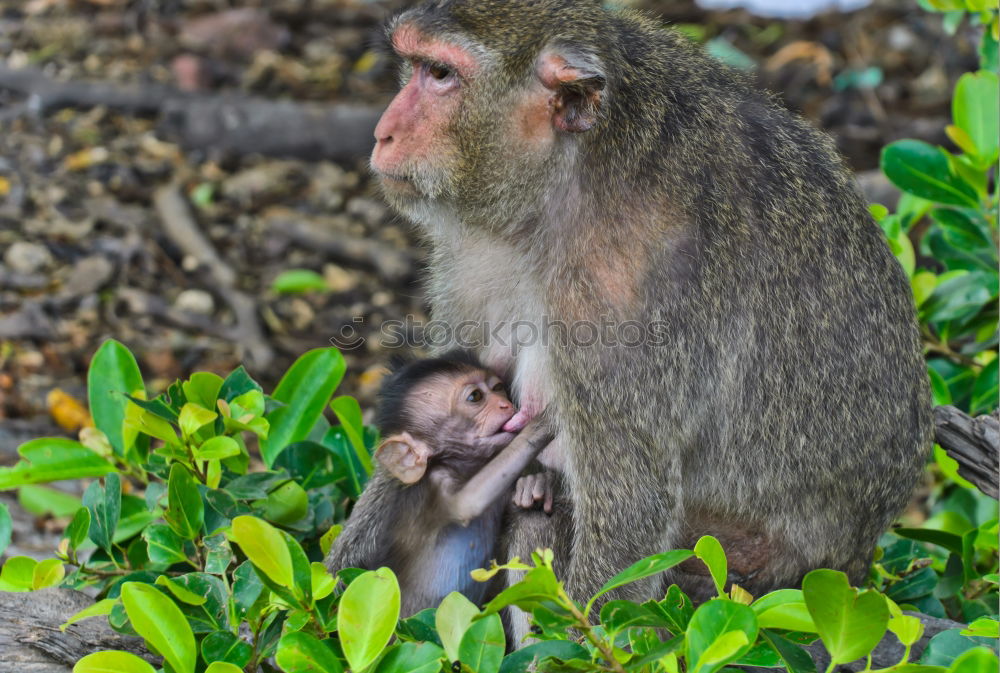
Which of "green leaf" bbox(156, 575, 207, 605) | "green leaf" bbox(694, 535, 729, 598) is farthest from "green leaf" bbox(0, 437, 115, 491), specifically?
"green leaf" bbox(694, 535, 729, 598)

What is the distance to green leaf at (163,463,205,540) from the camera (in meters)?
3.27

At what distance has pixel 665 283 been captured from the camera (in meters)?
3.38

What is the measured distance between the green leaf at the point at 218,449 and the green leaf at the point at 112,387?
0.45 meters

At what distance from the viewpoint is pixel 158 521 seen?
12.1 feet

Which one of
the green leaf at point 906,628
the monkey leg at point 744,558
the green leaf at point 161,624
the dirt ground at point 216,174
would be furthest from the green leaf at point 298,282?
the green leaf at point 906,628

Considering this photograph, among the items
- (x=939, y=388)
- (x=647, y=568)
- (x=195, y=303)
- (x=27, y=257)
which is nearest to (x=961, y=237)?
(x=939, y=388)

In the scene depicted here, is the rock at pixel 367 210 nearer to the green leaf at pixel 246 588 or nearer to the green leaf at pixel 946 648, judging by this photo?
the green leaf at pixel 246 588

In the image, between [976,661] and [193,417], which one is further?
[193,417]

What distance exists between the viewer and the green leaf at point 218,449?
10.8 feet

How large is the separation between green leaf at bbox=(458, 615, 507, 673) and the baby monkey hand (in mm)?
1027

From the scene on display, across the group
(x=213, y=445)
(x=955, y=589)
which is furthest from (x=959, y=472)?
(x=213, y=445)

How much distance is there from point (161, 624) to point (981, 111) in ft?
10.3

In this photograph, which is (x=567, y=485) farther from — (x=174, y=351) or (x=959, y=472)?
(x=174, y=351)

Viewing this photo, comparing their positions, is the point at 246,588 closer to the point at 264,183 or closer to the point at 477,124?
the point at 477,124
